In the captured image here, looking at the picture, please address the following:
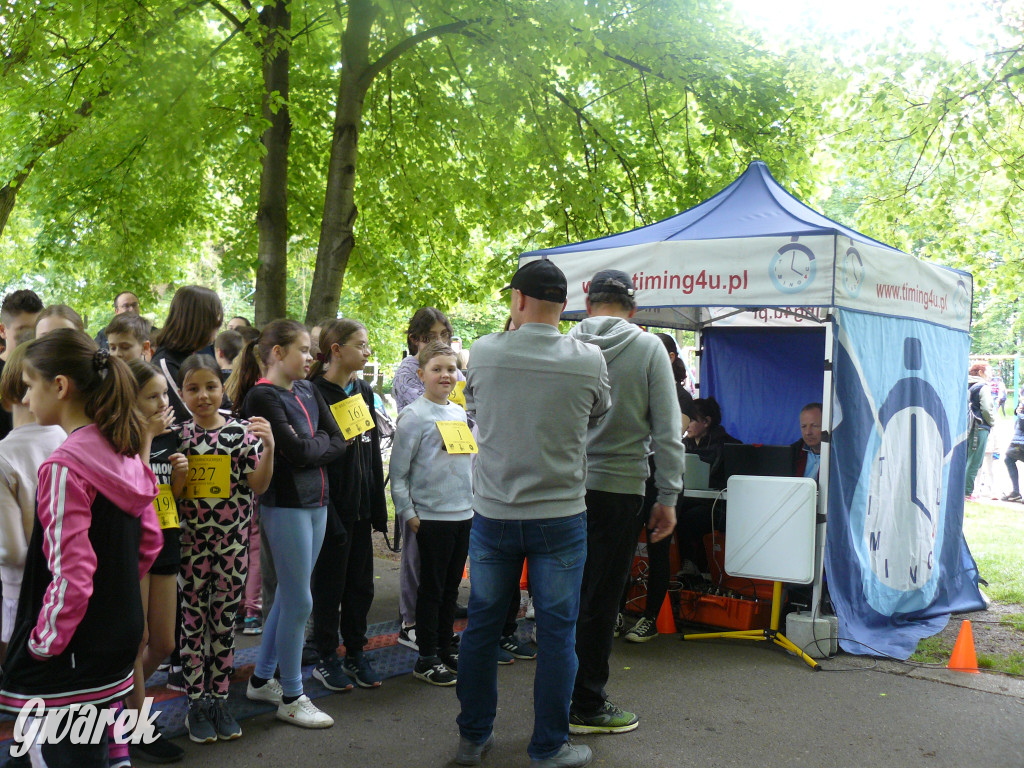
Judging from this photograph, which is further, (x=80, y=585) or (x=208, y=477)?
(x=208, y=477)

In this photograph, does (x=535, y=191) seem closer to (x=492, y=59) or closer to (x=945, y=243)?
(x=492, y=59)

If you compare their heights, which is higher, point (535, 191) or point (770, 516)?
point (535, 191)

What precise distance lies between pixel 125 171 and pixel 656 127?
6211 millimetres

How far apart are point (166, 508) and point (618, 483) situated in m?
1.87

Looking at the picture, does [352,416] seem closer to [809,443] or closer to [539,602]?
[539,602]

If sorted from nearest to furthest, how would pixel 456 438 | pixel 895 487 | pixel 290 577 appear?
pixel 290 577, pixel 456 438, pixel 895 487

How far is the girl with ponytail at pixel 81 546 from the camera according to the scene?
2.46m

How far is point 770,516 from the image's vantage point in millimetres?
5363

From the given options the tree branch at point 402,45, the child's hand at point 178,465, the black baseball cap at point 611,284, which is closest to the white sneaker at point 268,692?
the child's hand at point 178,465

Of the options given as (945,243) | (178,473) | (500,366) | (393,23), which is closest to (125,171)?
(393,23)

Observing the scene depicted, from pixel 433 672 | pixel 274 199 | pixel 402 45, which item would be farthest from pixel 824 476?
pixel 274 199

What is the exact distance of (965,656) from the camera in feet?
16.9

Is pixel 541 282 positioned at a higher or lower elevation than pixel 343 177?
lower

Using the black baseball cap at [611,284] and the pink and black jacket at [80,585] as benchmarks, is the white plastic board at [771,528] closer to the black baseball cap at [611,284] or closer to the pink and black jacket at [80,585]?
the black baseball cap at [611,284]
